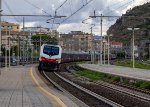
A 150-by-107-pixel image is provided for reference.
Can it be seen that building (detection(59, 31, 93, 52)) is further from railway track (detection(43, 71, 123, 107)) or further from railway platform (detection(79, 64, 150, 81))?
railway track (detection(43, 71, 123, 107))

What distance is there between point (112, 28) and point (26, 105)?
459ft

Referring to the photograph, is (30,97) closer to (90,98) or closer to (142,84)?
(90,98)

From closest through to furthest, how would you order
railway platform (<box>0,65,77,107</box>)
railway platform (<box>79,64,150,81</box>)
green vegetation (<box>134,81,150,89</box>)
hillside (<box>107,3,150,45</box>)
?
railway platform (<box>0,65,77,107</box>) < green vegetation (<box>134,81,150,89</box>) < railway platform (<box>79,64,150,81</box>) < hillside (<box>107,3,150,45</box>)

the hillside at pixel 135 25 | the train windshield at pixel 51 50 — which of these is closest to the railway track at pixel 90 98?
the train windshield at pixel 51 50

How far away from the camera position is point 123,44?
168 m

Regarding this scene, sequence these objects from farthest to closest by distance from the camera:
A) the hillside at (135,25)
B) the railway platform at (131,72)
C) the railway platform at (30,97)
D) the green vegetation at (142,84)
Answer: the hillside at (135,25) → the railway platform at (131,72) → the green vegetation at (142,84) → the railway platform at (30,97)

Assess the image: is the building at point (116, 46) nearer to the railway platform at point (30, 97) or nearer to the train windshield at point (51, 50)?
the train windshield at point (51, 50)

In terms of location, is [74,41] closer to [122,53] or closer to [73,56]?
[122,53]

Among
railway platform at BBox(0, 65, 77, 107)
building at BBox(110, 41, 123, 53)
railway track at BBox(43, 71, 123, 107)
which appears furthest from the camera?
building at BBox(110, 41, 123, 53)

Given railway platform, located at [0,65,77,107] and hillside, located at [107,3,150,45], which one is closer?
railway platform, located at [0,65,77,107]

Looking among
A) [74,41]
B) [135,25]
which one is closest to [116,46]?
[74,41]

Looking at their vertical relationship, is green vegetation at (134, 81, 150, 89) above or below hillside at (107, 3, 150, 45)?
below

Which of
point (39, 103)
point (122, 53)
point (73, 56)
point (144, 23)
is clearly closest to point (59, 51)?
point (39, 103)

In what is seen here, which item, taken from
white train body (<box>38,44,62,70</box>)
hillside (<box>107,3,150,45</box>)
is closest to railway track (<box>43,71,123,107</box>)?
white train body (<box>38,44,62,70</box>)
